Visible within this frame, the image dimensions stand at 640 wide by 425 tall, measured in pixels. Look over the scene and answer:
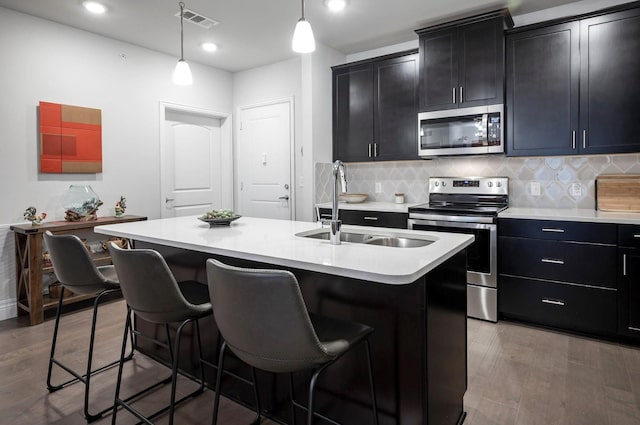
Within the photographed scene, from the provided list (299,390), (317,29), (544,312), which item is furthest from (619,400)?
(317,29)

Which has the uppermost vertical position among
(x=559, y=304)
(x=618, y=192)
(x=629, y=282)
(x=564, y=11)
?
(x=564, y=11)

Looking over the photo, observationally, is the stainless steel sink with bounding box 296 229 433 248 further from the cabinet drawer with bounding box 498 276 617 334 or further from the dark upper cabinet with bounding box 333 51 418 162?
the dark upper cabinet with bounding box 333 51 418 162

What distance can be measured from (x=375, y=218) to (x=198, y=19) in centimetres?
248

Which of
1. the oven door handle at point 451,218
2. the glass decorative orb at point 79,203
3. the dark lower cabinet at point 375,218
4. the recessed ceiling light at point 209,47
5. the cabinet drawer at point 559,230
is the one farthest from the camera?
the recessed ceiling light at point 209,47

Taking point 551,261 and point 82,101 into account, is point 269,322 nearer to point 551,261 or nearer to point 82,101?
point 551,261

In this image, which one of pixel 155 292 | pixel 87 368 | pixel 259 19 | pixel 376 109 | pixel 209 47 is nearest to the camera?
pixel 155 292

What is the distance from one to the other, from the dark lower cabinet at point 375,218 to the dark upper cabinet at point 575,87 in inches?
43.7

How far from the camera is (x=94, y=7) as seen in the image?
10.9 feet

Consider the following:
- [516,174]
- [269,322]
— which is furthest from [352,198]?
[269,322]

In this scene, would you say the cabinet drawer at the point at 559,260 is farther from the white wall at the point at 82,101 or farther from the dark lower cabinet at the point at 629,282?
the white wall at the point at 82,101

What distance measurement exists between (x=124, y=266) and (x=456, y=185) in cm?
318

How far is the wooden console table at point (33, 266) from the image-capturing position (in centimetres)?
328

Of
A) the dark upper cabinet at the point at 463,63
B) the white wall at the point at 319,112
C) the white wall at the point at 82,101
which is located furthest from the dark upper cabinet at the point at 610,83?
the white wall at the point at 82,101

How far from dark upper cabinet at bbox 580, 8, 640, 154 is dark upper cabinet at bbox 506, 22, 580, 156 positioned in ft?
0.21
